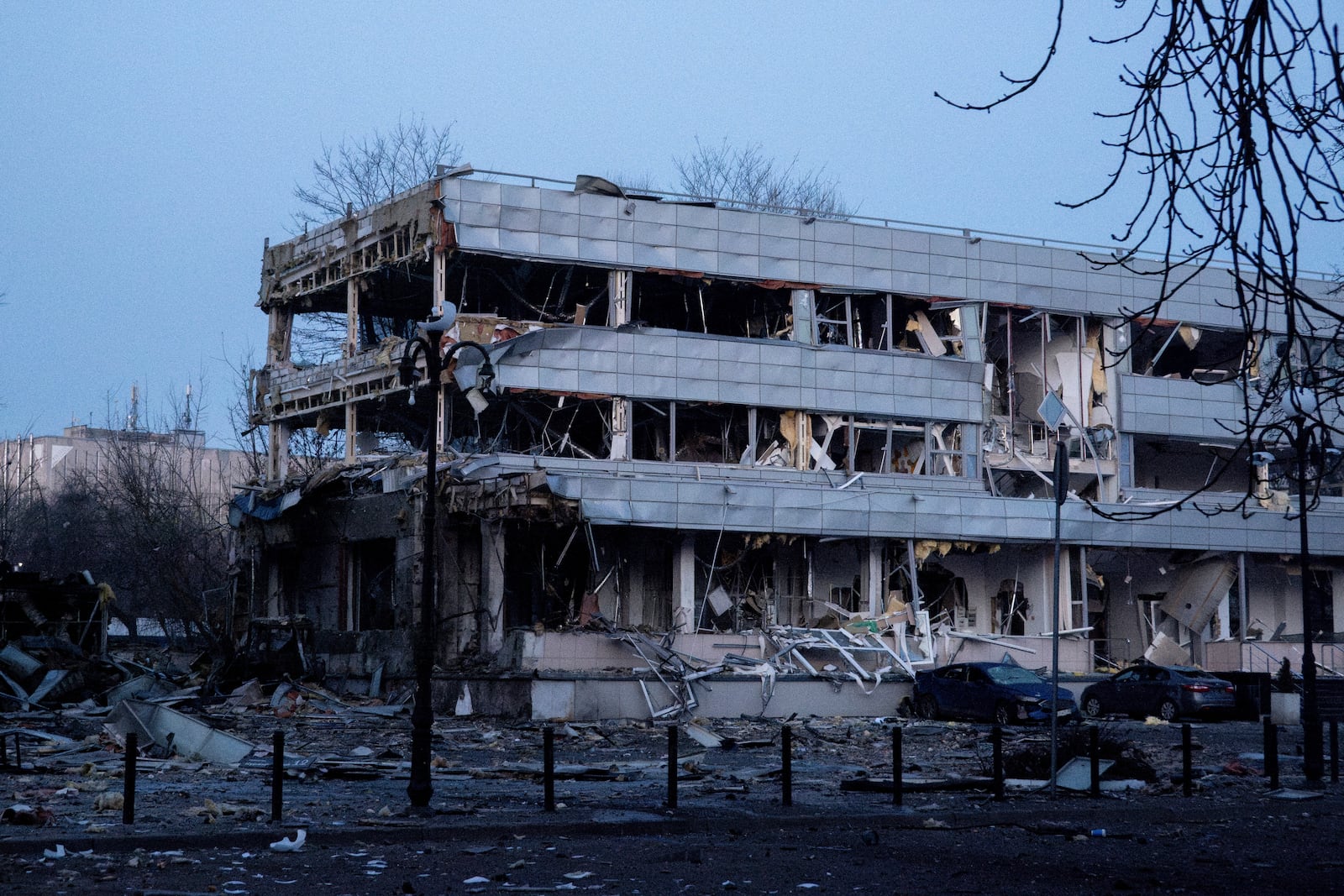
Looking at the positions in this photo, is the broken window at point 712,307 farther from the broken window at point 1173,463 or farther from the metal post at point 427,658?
the metal post at point 427,658

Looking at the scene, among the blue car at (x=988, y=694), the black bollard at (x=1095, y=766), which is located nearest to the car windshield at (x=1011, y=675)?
the blue car at (x=988, y=694)

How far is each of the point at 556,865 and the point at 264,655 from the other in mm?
28131

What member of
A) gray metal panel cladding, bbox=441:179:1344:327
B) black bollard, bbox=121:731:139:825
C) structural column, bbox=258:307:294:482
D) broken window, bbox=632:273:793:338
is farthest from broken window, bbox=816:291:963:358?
black bollard, bbox=121:731:139:825

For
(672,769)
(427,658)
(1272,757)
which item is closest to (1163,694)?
(1272,757)

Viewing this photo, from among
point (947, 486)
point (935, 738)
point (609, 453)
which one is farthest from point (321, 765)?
point (947, 486)

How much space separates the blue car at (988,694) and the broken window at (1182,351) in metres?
16.9

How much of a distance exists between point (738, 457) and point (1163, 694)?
14311mm

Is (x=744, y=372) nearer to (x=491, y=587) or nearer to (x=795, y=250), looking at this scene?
(x=795, y=250)

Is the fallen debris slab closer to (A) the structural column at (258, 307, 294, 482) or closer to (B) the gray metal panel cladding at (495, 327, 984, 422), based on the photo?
(B) the gray metal panel cladding at (495, 327, 984, 422)

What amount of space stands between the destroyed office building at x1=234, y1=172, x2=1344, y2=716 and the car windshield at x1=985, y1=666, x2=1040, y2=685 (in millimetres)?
4500

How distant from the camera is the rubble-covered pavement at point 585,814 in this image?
36.7 ft

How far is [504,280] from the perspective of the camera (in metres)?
41.7

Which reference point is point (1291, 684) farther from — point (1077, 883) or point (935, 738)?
point (1077, 883)

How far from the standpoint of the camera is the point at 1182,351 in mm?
51125
